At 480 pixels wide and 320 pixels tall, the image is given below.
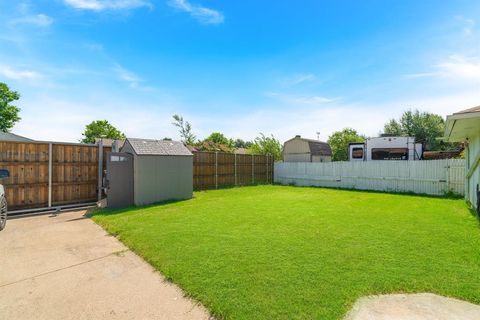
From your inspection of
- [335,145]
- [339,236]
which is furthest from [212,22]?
[335,145]

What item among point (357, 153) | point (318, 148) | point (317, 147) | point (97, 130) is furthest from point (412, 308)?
point (97, 130)

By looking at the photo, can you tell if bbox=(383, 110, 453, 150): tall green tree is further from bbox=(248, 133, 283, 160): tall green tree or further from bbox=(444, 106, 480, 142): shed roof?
bbox=(444, 106, 480, 142): shed roof

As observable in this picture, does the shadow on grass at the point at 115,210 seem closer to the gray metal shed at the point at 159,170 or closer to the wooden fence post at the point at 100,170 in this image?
the gray metal shed at the point at 159,170

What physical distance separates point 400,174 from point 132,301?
529 inches

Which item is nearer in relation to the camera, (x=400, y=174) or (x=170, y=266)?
(x=170, y=266)

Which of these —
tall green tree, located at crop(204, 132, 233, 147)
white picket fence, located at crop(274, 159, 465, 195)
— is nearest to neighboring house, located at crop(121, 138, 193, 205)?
white picket fence, located at crop(274, 159, 465, 195)

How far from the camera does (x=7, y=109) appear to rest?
24.8m

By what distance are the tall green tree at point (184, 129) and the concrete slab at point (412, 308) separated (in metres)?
28.0

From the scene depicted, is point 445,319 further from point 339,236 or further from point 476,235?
point 476,235

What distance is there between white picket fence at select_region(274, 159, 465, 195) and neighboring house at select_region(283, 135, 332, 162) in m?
6.94

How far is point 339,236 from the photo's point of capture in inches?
182

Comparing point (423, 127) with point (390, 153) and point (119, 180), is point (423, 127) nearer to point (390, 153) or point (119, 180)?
point (390, 153)

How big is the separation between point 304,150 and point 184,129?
49.0 ft

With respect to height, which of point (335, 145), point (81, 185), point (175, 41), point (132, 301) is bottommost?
point (132, 301)
